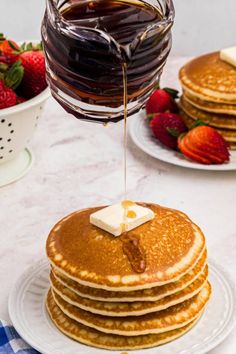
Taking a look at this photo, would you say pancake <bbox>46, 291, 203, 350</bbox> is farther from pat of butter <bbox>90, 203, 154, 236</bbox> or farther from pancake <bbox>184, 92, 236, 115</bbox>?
pancake <bbox>184, 92, 236, 115</bbox>

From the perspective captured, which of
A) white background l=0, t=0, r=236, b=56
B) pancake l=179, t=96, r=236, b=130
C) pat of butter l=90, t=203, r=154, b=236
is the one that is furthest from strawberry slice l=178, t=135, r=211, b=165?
white background l=0, t=0, r=236, b=56

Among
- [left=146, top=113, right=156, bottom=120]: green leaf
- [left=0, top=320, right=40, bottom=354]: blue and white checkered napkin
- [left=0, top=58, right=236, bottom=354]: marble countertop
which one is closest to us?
[left=0, top=320, right=40, bottom=354]: blue and white checkered napkin

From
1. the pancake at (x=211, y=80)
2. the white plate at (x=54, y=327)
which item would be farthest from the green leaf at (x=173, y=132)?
the white plate at (x=54, y=327)

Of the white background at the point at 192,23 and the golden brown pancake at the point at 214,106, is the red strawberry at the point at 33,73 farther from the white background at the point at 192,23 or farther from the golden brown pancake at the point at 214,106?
the white background at the point at 192,23

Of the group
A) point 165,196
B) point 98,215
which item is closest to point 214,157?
point 165,196

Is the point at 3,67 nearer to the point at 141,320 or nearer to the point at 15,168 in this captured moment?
the point at 15,168
